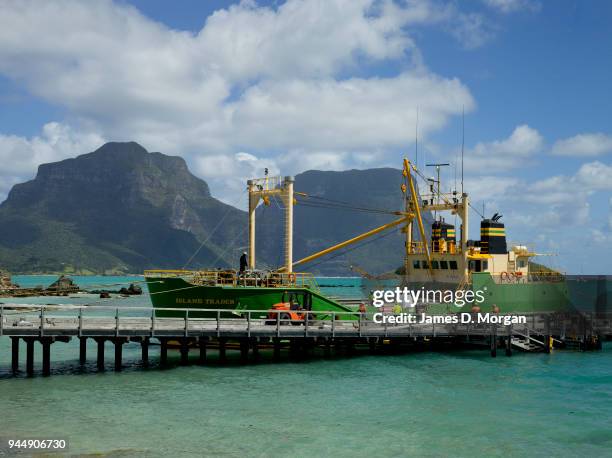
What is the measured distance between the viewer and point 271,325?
30656 mm

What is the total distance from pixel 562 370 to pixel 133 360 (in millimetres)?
20544

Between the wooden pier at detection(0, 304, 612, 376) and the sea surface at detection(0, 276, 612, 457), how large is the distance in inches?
45.3

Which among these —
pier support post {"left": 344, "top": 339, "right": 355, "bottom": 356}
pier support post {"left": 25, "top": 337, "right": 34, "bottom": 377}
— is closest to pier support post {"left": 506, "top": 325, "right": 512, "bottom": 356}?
pier support post {"left": 344, "top": 339, "right": 355, "bottom": 356}

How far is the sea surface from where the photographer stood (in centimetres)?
1838

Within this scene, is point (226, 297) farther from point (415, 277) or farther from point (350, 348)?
point (415, 277)

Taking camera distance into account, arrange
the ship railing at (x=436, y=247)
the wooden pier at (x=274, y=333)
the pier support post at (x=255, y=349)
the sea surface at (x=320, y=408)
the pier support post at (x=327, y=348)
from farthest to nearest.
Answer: the ship railing at (x=436, y=247)
the pier support post at (x=327, y=348)
the pier support post at (x=255, y=349)
the wooden pier at (x=274, y=333)
the sea surface at (x=320, y=408)

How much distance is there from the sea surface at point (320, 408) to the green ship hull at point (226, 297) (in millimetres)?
2914

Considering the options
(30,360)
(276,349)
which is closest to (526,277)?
(276,349)

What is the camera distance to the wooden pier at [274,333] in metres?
27.2

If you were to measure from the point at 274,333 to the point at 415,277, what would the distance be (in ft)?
52.5

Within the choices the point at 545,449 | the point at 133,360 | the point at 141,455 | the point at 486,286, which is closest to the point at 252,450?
the point at 141,455

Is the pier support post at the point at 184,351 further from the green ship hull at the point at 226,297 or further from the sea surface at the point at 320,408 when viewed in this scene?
the green ship hull at the point at 226,297

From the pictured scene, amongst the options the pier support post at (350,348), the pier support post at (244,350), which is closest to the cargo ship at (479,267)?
the pier support post at (350,348)

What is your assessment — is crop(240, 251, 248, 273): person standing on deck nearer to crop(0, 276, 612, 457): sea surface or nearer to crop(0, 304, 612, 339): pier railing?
crop(0, 304, 612, 339): pier railing
